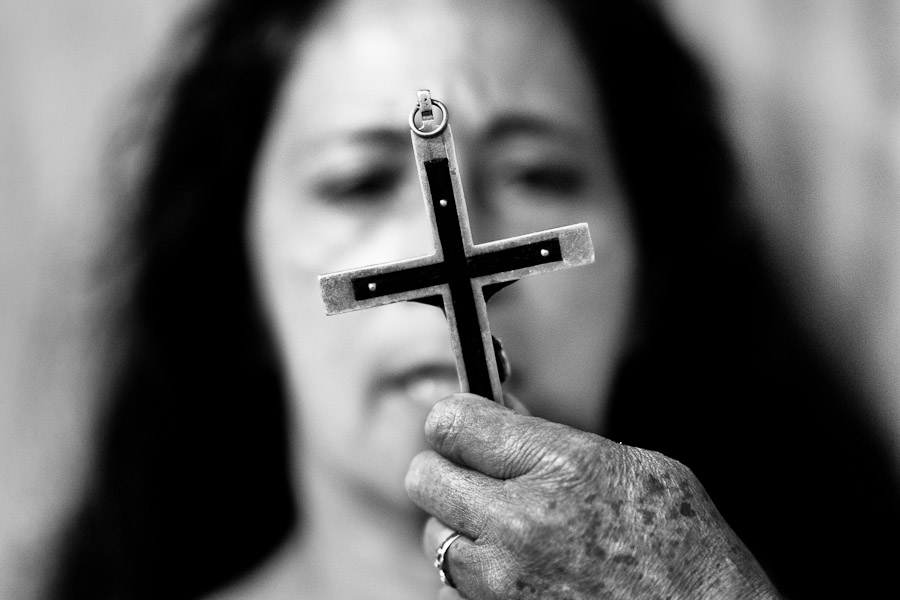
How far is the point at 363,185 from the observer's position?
117 cm

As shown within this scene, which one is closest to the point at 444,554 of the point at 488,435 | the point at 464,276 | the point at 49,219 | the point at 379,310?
the point at 488,435

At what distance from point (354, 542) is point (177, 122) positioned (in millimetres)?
754

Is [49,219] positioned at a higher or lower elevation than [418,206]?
higher

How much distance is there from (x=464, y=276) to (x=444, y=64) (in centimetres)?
45

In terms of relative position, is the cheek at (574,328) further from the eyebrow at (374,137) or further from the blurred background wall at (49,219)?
the blurred background wall at (49,219)

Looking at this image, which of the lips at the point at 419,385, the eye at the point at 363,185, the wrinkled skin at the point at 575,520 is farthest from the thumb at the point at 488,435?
the eye at the point at 363,185

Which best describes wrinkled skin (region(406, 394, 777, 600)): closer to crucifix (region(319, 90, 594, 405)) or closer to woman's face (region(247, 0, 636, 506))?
crucifix (region(319, 90, 594, 405))

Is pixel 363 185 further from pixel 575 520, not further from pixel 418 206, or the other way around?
pixel 575 520

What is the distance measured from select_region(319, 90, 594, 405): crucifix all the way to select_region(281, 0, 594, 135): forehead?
32 centimetres

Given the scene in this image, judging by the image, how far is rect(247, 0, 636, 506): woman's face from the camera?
1.12 metres

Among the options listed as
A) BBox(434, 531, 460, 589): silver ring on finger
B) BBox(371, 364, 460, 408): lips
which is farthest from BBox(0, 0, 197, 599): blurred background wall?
BBox(434, 531, 460, 589): silver ring on finger

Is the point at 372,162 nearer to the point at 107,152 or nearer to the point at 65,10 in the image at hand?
the point at 107,152

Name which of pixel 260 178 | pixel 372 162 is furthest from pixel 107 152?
pixel 372 162

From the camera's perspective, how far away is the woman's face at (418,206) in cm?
112
